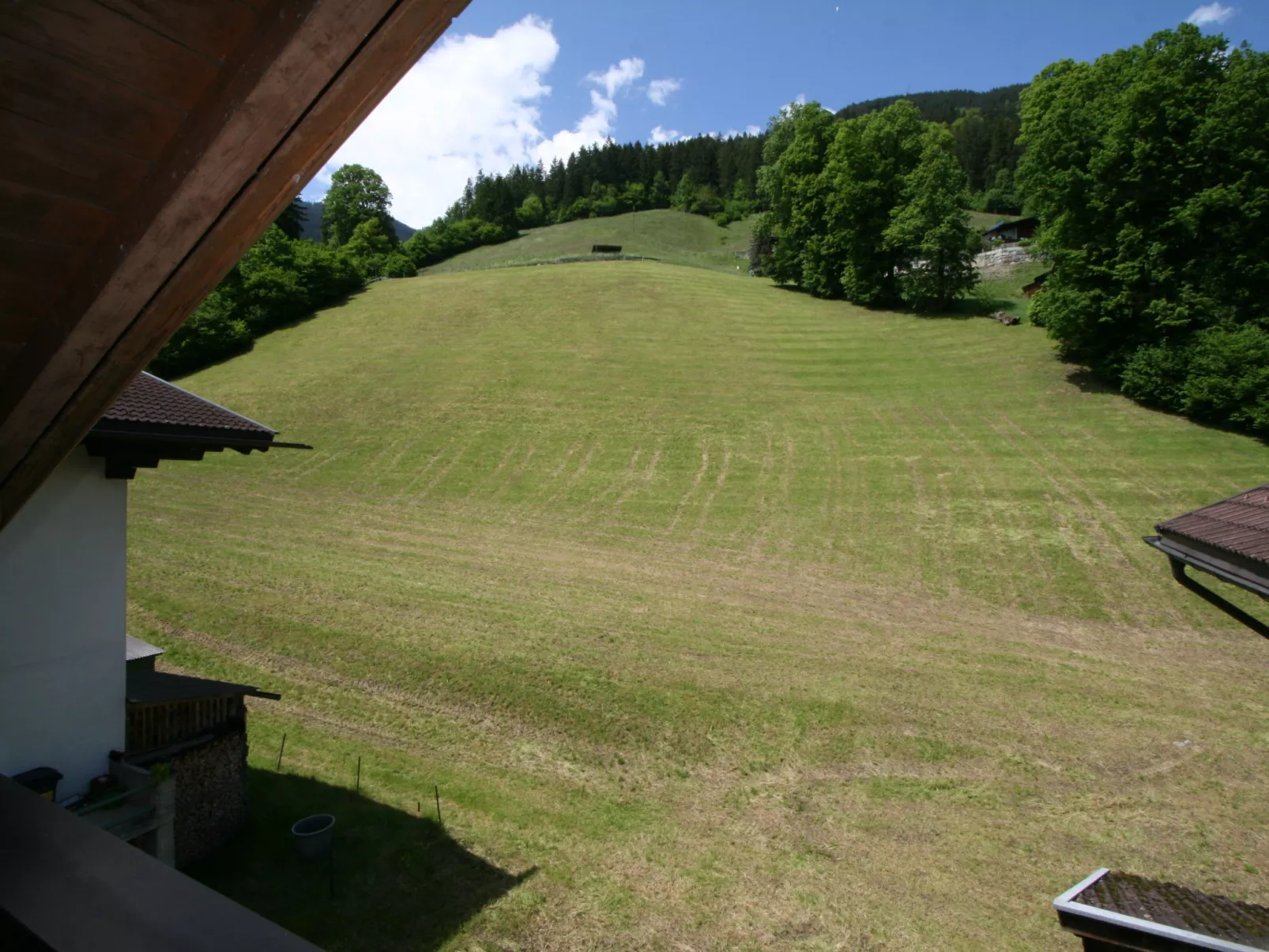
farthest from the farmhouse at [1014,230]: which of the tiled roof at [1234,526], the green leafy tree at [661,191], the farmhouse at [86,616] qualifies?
the farmhouse at [86,616]

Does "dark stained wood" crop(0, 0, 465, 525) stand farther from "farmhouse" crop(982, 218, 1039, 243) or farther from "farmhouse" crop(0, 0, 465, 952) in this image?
"farmhouse" crop(982, 218, 1039, 243)

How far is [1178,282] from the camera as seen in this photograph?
26.5m

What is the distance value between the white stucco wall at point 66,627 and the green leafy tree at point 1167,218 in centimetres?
3142

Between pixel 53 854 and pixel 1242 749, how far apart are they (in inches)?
570

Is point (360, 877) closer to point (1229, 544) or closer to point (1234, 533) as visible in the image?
point (1229, 544)

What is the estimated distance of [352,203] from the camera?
7712 cm

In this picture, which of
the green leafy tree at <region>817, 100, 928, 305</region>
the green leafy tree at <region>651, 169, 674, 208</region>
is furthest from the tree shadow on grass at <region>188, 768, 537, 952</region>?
the green leafy tree at <region>651, 169, 674, 208</region>

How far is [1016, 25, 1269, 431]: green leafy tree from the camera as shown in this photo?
24.6m

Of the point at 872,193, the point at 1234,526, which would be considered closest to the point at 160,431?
the point at 1234,526

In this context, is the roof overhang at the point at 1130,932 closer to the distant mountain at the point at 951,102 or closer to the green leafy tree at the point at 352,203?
the green leafy tree at the point at 352,203

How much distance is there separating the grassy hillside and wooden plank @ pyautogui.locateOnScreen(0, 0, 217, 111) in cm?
6995

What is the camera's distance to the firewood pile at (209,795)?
7.29 m

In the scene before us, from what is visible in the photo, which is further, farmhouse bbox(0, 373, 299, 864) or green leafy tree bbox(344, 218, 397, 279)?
green leafy tree bbox(344, 218, 397, 279)

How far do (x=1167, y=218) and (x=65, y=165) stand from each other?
3379 cm
